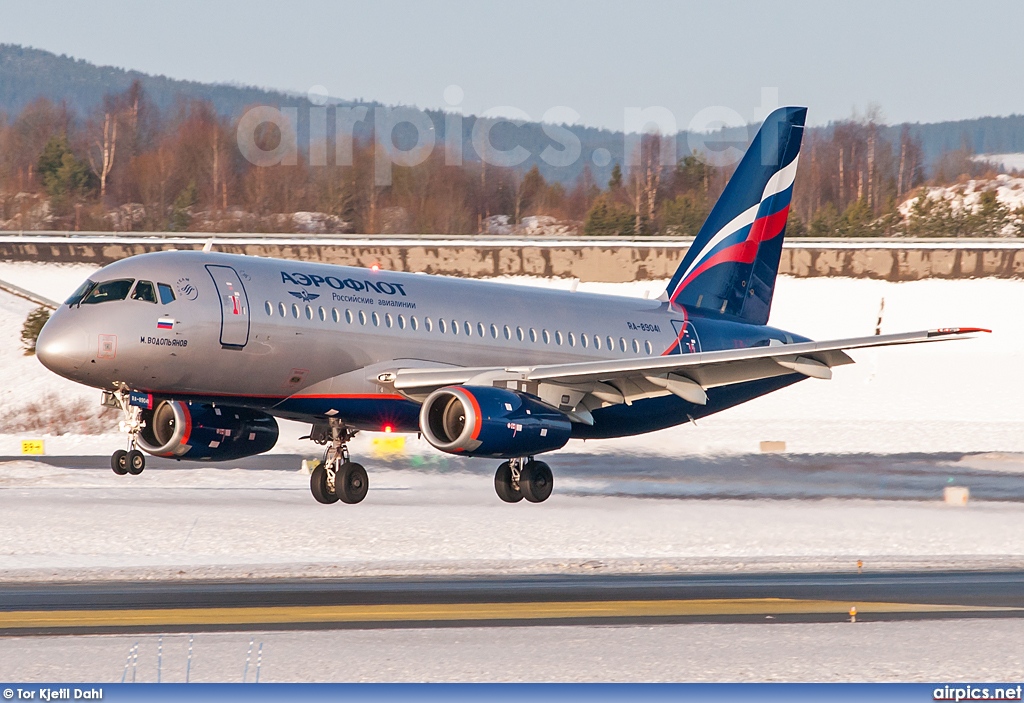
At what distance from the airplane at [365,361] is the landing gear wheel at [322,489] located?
0.02 m

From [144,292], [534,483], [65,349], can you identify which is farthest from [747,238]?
[65,349]

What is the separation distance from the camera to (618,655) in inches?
680

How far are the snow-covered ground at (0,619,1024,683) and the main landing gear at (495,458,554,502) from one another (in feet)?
44.0

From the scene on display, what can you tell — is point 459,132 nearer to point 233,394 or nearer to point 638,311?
point 638,311

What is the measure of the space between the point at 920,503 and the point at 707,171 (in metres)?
85.6

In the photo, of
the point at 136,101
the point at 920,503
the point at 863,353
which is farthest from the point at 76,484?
the point at 136,101

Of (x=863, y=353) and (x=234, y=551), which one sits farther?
(x=863, y=353)

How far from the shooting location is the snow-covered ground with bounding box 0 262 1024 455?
46875mm

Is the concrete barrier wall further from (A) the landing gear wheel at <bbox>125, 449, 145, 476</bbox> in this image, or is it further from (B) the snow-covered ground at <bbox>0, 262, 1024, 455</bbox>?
(A) the landing gear wheel at <bbox>125, 449, 145, 476</bbox>

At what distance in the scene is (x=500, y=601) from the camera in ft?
69.9

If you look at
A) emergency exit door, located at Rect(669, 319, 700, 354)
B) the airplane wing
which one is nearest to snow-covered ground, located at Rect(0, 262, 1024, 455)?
emergency exit door, located at Rect(669, 319, 700, 354)

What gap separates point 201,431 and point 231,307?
395 centimetres

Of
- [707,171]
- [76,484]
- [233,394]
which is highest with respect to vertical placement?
[707,171]

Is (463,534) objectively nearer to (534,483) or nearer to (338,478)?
(534,483)
